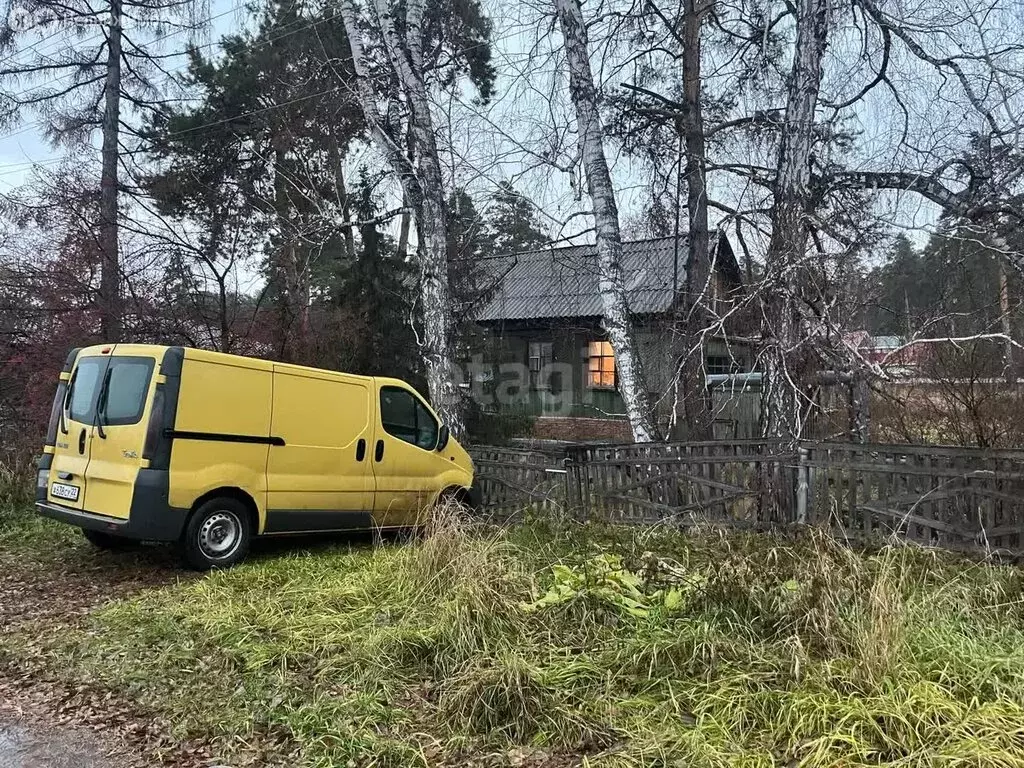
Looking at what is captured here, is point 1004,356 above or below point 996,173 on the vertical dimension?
below

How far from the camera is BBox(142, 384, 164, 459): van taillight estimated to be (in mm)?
5668

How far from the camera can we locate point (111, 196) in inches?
506

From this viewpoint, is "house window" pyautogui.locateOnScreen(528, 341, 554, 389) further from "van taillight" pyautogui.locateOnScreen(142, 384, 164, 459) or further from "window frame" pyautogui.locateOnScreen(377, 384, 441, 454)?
"van taillight" pyautogui.locateOnScreen(142, 384, 164, 459)

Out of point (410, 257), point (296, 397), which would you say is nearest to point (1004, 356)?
point (296, 397)

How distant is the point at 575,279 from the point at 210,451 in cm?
842

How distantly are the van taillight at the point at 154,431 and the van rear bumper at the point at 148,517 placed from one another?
15cm

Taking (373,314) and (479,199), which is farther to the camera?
(373,314)

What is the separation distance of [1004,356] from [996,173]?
1993 millimetres

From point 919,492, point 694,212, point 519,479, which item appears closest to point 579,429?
point 694,212

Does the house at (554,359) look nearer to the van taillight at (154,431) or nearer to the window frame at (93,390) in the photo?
the window frame at (93,390)

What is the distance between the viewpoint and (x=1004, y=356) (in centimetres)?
760

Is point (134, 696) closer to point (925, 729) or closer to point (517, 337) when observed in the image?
point (925, 729)

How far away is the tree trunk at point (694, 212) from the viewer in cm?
1014

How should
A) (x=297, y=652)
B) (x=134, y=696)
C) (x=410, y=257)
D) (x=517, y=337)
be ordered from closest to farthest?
(x=134, y=696) → (x=297, y=652) → (x=410, y=257) → (x=517, y=337)
